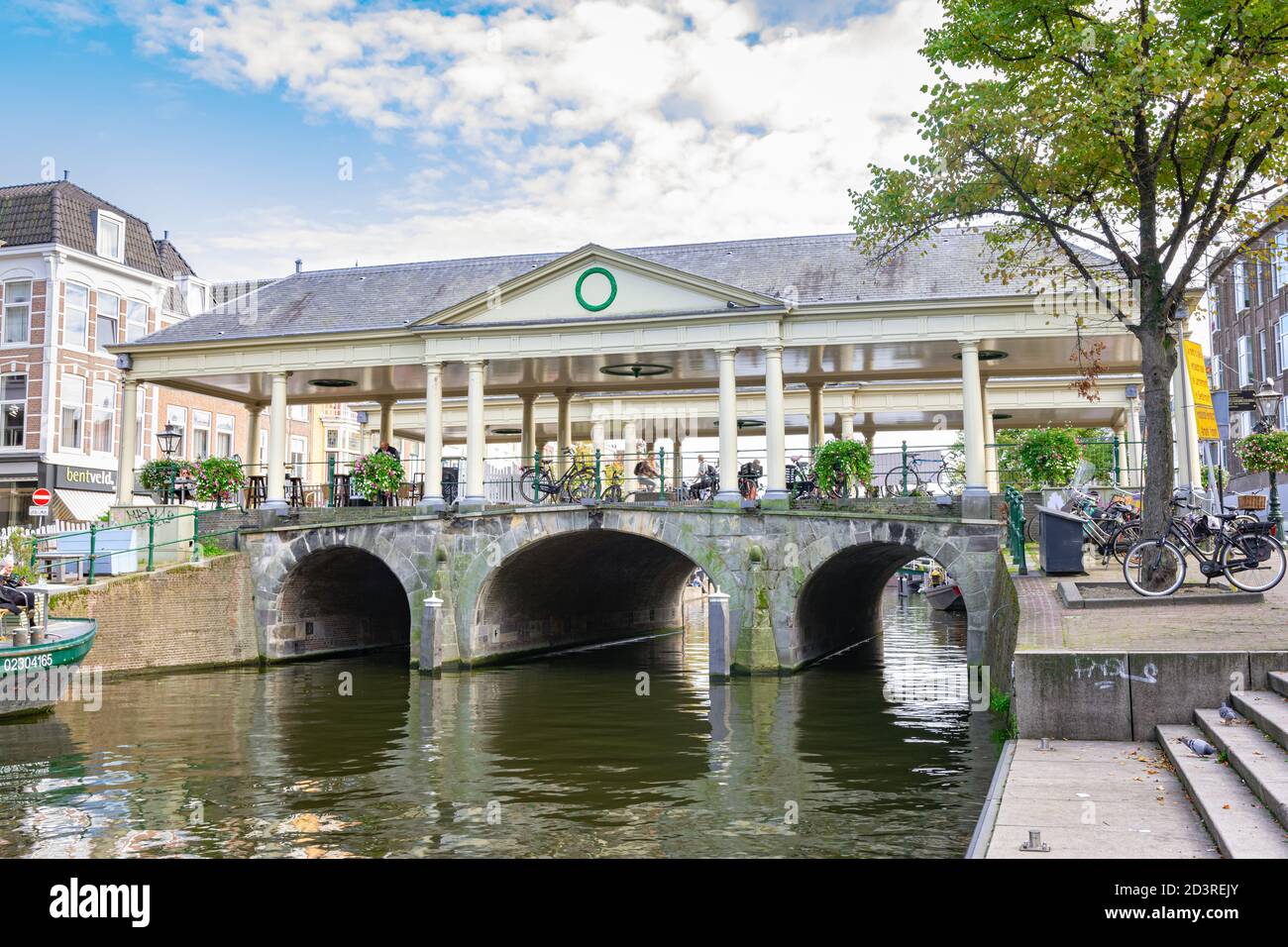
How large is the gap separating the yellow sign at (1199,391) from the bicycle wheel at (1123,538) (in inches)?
148

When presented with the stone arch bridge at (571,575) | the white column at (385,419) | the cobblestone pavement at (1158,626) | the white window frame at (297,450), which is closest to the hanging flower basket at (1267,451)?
the stone arch bridge at (571,575)

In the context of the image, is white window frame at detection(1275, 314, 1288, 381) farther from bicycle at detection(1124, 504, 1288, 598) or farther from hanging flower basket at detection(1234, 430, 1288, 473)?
bicycle at detection(1124, 504, 1288, 598)

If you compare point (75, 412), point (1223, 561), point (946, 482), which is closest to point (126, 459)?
→ point (75, 412)

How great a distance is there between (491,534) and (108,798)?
13.2 metres

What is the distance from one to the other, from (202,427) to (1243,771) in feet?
136

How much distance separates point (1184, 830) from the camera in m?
6.88

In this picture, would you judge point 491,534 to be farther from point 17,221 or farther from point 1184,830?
point 17,221

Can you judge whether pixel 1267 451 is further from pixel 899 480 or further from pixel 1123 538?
pixel 899 480

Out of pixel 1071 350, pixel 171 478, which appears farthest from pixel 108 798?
pixel 1071 350

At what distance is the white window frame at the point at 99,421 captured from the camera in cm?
3769

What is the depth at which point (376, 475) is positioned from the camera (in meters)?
26.6

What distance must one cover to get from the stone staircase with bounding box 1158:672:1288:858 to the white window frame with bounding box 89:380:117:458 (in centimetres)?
3692

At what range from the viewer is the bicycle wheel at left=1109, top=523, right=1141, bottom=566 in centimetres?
1650

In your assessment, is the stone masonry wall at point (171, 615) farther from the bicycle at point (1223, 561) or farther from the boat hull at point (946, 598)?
the boat hull at point (946, 598)
